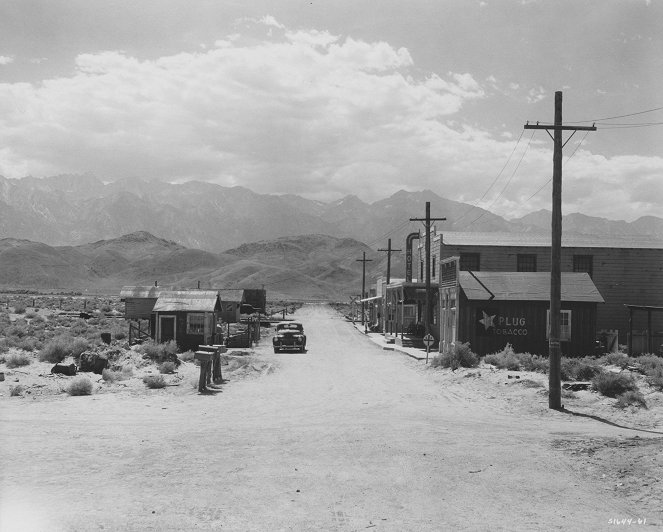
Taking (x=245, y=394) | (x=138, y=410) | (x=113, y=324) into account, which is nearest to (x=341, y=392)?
(x=245, y=394)

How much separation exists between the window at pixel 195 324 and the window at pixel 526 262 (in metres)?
22.7

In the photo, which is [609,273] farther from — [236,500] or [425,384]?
[236,500]

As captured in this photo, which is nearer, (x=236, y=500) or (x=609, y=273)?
(x=236, y=500)

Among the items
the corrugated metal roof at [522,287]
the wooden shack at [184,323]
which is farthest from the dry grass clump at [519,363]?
the wooden shack at [184,323]

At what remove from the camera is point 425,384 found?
23.2m

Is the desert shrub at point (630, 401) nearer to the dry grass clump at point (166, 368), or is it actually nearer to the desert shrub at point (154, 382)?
the desert shrub at point (154, 382)

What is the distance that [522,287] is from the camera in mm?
30953

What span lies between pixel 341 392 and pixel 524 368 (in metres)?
7.53

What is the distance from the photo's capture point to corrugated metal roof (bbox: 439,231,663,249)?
4638 cm

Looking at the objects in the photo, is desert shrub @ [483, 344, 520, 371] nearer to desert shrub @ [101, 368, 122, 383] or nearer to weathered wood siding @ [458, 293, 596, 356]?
weathered wood siding @ [458, 293, 596, 356]

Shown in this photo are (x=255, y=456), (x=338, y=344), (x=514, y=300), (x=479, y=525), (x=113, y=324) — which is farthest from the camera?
(x=113, y=324)

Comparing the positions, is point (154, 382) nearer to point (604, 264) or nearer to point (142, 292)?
point (142, 292)

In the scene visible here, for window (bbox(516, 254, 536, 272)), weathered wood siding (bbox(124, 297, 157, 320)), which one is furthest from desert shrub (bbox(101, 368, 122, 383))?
window (bbox(516, 254, 536, 272))

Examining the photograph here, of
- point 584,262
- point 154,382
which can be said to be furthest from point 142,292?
point 584,262
